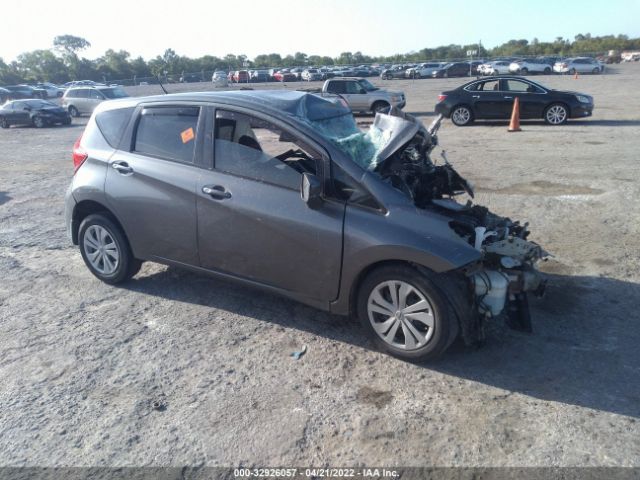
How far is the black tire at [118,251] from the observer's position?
5.24m

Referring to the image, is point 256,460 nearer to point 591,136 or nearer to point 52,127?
point 591,136

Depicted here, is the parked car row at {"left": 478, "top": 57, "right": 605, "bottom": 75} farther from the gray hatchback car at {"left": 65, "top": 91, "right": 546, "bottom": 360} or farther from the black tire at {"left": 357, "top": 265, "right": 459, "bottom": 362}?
the black tire at {"left": 357, "top": 265, "right": 459, "bottom": 362}

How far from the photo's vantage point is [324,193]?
13.5 feet

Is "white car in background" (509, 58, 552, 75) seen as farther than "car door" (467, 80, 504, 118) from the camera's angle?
Yes

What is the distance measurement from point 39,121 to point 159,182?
23.2 m

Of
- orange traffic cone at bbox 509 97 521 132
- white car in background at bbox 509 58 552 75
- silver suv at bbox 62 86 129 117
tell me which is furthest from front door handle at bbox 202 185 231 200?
white car in background at bbox 509 58 552 75

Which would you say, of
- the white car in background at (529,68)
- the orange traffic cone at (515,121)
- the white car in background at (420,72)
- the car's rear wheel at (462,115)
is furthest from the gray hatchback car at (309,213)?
the white car in background at (420,72)

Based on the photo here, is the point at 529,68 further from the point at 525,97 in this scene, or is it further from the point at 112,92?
the point at 112,92

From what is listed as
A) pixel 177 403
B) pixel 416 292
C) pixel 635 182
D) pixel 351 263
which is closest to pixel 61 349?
pixel 177 403

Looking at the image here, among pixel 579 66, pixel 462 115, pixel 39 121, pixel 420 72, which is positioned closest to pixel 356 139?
pixel 462 115

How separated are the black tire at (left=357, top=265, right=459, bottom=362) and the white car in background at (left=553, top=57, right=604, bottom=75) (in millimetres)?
54573

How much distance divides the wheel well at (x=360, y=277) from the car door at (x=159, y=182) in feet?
5.00

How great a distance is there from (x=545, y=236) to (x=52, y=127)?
79.1 feet

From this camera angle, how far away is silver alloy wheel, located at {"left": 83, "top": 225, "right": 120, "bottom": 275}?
532 centimetres
